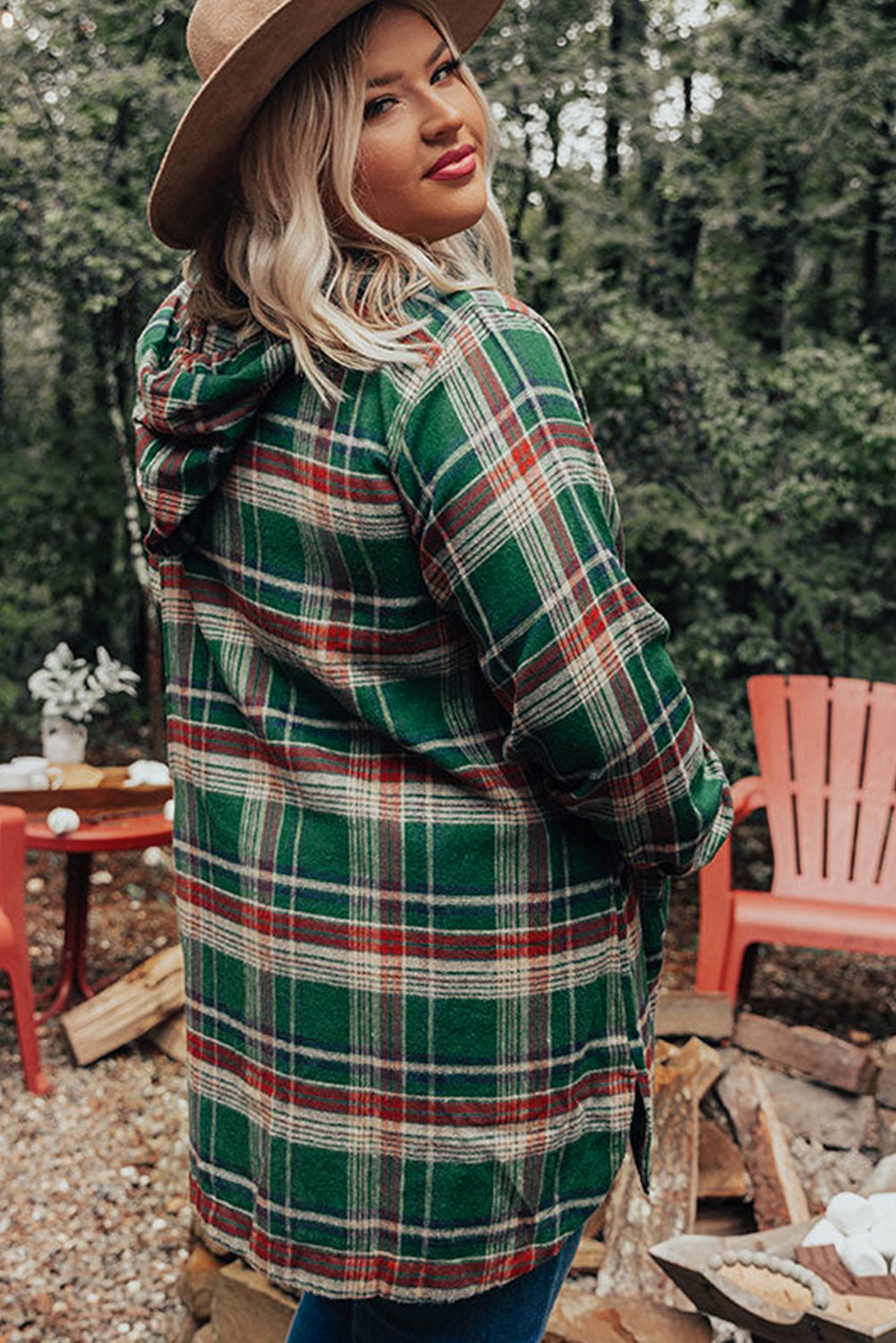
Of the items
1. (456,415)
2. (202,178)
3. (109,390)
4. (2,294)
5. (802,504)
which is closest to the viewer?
(456,415)

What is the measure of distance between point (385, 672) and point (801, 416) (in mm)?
3455

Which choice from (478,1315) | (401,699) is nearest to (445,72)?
(401,699)

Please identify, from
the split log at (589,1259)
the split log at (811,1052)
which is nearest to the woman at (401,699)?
the split log at (589,1259)

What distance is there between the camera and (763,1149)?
8.08 feet

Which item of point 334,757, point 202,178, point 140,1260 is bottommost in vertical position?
point 140,1260

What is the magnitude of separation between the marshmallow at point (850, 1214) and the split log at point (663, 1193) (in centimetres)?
27

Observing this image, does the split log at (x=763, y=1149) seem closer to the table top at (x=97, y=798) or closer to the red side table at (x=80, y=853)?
the red side table at (x=80, y=853)

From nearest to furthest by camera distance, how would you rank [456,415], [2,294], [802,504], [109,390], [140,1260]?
[456,415] → [140,1260] → [802,504] → [109,390] → [2,294]

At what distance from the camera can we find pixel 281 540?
108 centimetres

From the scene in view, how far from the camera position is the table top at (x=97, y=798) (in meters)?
3.50

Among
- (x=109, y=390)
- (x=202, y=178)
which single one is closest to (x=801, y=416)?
(x=109, y=390)

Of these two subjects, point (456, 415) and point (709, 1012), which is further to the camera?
point (709, 1012)

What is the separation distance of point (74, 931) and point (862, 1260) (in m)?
2.24

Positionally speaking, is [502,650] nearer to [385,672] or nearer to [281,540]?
[385,672]
